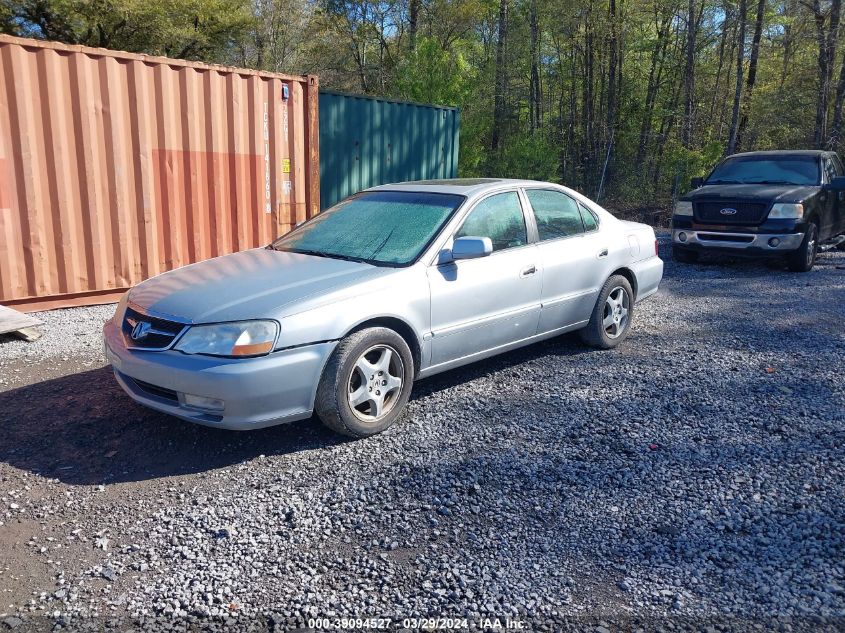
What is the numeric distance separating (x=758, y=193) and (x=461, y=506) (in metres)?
8.94

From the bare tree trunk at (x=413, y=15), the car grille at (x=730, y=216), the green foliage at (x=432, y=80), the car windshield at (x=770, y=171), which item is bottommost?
the car grille at (x=730, y=216)

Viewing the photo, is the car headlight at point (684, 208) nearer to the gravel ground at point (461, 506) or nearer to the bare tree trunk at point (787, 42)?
the gravel ground at point (461, 506)

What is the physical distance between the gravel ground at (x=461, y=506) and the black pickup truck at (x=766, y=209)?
529cm

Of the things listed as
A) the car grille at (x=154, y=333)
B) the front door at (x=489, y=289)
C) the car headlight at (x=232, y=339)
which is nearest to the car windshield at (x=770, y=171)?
the front door at (x=489, y=289)

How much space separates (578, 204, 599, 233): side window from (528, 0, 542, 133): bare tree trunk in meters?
18.8

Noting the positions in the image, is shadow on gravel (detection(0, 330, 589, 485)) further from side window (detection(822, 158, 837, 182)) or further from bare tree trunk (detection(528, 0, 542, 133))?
bare tree trunk (detection(528, 0, 542, 133))

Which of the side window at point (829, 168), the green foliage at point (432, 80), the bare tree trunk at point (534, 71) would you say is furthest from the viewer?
the bare tree trunk at point (534, 71)

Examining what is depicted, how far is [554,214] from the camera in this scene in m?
5.78

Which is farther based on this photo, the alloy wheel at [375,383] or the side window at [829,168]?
the side window at [829,168]

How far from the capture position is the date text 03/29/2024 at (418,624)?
260 centimetres

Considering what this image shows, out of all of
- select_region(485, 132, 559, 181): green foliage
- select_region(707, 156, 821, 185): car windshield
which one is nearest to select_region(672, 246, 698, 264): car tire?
select_region(707, 156, 821, 185): car windshield

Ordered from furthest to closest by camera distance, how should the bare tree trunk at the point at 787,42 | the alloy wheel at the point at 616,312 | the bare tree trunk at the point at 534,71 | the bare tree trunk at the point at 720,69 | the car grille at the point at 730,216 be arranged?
the bare tree trunk at the point at 534,71 < the bare tree trunk at the point at 787,42 < the bare tree trunk at the point at 720,69 < the car grille at the point at 730,216 < the alloy wheel at the point at 616,312

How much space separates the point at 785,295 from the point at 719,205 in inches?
86.5

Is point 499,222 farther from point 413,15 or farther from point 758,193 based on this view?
point 413,15
